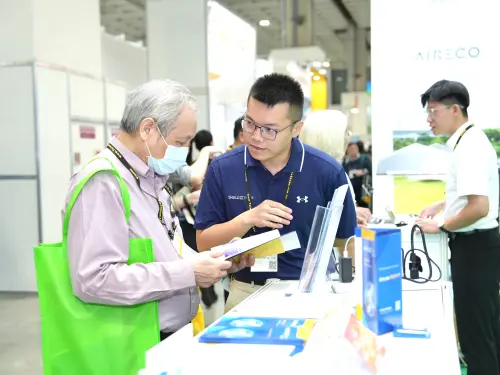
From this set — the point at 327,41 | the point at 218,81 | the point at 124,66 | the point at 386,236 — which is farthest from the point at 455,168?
the point at 327,41

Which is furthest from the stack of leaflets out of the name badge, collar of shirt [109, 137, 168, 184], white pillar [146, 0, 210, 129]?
white pillar [146, 0, 210, 129]

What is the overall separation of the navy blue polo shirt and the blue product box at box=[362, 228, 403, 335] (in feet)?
2.21

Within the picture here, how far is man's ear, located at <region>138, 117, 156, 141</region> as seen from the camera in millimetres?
1741

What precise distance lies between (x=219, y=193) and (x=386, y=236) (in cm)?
94

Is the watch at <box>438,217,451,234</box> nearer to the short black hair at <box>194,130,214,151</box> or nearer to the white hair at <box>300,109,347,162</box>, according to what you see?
the white hair at <box>300,109,347,162</box>

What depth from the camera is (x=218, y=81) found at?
8.53 m

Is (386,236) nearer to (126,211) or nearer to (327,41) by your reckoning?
(126,211)

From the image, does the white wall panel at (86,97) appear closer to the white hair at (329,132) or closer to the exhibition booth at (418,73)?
the exhibition booth at (418,73)

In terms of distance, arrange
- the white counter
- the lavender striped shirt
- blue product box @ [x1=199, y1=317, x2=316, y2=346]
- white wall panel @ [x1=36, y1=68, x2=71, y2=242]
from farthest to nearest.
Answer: white wall panel @ [x1=36, y1=68, x2=71, y2=242]
the lavender striped shirt
blue product box @ [x1=199, y1=317, x2=316, y2=346]
the white counter

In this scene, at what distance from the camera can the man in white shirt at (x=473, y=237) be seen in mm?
2838

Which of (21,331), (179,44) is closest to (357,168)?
(179,44)

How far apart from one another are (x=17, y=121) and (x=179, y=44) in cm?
354

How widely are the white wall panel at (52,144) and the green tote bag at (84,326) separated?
15.3ft

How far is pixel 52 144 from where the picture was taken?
615 centimetres
